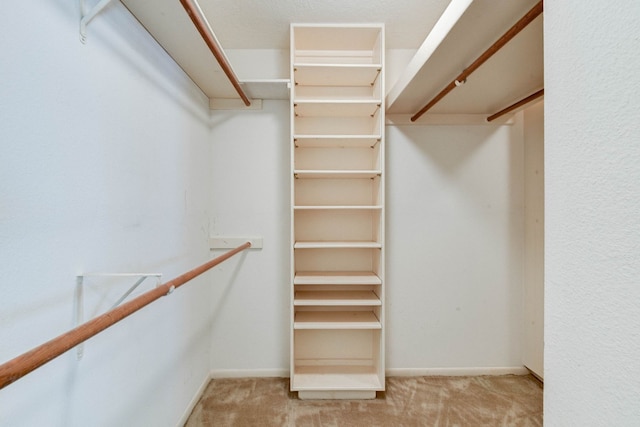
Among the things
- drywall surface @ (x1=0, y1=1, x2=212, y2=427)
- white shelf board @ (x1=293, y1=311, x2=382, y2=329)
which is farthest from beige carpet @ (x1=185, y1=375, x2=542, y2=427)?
white shelf board @ (x1=293, y1=311, x2=382, y2=329)

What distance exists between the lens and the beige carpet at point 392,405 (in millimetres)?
1770

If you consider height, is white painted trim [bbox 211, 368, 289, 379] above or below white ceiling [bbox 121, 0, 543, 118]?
below

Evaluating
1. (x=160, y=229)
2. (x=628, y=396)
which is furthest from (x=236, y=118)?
(x=628, y=396)

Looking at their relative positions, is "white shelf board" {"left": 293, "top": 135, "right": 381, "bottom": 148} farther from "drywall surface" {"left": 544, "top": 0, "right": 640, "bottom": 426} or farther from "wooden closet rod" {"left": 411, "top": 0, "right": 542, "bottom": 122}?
"drywall surface" {"left": 544, "top": 0, "right": 640, "bottom": 426}

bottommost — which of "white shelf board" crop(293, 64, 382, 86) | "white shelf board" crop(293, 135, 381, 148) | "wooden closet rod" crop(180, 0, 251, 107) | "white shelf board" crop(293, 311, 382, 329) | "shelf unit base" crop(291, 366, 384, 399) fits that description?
"shelf unit base" crop(291, 366, 384, 399)

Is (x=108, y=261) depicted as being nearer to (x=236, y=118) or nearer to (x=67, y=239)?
(x=67, y=239)

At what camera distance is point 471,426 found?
5.70 ft

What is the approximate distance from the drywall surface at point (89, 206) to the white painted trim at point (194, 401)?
66 mm

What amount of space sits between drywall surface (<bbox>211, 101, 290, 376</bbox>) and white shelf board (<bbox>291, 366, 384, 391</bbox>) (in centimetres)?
25

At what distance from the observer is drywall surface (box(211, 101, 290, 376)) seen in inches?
87.4

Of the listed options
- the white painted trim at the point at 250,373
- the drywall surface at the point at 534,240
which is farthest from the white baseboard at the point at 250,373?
the drywall surface at the point at 534,240

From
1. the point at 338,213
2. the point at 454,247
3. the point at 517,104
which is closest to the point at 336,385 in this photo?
the point at 338,213

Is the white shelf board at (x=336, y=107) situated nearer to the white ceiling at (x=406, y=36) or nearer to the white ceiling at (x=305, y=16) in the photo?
the white ceiling at (x=406, y=36)

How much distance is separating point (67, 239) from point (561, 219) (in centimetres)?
129
